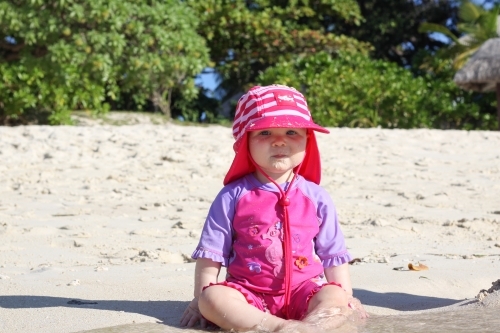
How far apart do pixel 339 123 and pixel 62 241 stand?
35.3 ft

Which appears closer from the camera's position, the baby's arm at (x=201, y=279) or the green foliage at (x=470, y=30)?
the baby's arm at (x=201, y=279)

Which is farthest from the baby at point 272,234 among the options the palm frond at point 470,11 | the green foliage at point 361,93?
the palm frond at point 470,11

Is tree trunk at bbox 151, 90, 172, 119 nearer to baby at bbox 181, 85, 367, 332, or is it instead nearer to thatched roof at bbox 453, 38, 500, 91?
thatched roof at bbox 453, 38, 500, 91

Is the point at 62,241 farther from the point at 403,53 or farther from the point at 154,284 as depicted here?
the point at 403,53

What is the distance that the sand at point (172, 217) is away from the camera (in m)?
3.21

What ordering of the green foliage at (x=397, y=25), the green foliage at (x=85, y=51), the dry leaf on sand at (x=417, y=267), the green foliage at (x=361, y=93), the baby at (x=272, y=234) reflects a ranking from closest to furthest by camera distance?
the baby at (x=272, y=234), the dry leaf on sand at (x=417, y=267), the green foliage at (x=85, y=51), the green foliage at (x=361, y=93), the green foliage at (x=397, y=25)

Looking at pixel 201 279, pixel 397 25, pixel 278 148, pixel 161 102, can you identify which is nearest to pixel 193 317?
pixel 201 279

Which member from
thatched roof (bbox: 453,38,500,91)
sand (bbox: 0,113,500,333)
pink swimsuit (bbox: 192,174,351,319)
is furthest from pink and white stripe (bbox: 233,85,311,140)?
thatched roof (bbox: 453,38,500,91)

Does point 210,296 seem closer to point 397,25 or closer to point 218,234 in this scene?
point 218,234

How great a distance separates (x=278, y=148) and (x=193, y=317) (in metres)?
0.64

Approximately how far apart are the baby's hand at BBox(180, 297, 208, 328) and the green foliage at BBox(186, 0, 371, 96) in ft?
43.2

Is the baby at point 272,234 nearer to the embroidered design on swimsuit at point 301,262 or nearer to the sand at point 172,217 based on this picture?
the embroidered design on swimsuit at point 301,262

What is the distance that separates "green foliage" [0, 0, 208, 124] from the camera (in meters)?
11.5

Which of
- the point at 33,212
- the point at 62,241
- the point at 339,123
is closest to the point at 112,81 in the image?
the point at 339,123
